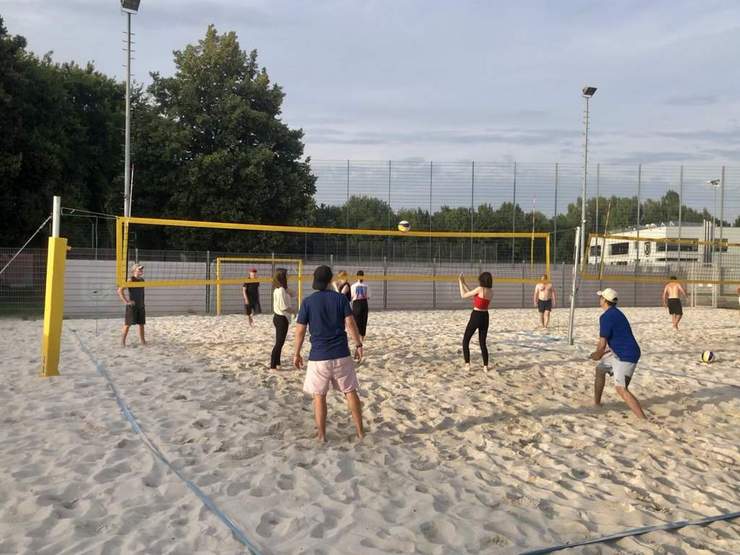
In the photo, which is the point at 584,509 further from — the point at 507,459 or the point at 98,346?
the point at 98,346

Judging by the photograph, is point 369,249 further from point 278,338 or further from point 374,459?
point 374,459

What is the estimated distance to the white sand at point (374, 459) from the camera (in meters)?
3.33

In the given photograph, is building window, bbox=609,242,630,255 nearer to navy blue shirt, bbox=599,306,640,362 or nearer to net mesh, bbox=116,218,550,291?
net mesh, bbox=116,218,550,291

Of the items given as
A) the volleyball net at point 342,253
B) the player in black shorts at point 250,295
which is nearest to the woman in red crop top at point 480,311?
the player in black shorts at point 250,295

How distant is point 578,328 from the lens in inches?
558

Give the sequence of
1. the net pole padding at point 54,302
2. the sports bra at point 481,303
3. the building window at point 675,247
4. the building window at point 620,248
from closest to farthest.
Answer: the net pole padding at point 54,302 → the sports bra at point 481,303 → the building window at point 675,247 → the building window at point 620,248

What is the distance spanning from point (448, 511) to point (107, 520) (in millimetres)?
1916

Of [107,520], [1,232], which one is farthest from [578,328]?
[1,232]

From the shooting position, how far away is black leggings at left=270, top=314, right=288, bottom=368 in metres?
8.06

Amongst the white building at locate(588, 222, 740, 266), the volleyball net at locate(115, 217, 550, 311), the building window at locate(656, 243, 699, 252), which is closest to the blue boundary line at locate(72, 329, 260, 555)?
the volleyball net at locate(115, 217, 550, 311)

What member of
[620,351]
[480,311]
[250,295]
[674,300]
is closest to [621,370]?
[620,351]

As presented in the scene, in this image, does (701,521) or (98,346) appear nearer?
(701,521)

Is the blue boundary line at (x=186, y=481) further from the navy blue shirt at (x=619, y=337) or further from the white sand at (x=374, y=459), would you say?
the navy blue shirt at (x=619, y=337)

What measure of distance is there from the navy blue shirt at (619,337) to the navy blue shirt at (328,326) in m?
2.61
